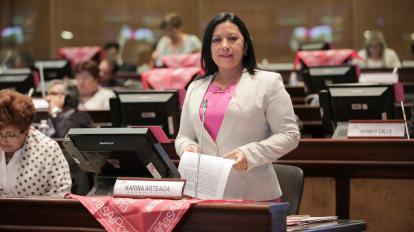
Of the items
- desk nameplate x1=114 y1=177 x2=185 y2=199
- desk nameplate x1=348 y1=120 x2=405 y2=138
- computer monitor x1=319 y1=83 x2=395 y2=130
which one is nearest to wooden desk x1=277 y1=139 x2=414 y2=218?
desk nameplate x1=348 y1=120 x2=405 y2=138

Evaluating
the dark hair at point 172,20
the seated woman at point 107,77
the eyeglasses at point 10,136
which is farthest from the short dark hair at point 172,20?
the eyeglasses at point 10,136

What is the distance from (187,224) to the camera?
270 centimetres

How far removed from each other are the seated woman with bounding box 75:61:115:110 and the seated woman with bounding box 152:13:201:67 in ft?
7.24

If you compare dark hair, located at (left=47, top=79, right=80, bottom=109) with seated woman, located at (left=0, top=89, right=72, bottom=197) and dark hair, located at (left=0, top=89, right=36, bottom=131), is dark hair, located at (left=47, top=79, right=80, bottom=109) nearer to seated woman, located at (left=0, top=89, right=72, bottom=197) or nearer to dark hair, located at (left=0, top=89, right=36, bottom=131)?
seated woman, located at (left=0, top=89, right=72, bottom=197)

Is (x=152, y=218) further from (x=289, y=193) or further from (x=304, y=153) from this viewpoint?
(x=304, y=153)

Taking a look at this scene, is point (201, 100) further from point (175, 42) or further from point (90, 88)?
point (175, 42)

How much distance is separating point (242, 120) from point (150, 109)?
1.82 meters

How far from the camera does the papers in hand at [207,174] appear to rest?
2957mm

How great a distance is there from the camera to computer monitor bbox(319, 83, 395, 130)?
496cm

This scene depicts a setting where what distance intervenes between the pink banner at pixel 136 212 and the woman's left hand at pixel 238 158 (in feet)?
1.46

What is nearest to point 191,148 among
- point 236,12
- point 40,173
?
point 40,173

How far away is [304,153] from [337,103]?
613mm

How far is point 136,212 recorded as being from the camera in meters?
2.77

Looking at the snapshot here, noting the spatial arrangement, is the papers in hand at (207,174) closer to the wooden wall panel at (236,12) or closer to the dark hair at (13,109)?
the dark hair at (13,109)
